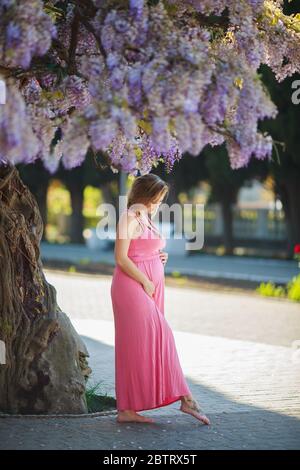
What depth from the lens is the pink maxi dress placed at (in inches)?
290

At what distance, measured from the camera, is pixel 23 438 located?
21.8 ft

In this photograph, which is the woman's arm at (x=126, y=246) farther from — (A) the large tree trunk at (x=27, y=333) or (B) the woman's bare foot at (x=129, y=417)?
(B) the woman's bare foot at (x=129, y=417)

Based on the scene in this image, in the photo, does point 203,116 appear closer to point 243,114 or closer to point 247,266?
point 243,114

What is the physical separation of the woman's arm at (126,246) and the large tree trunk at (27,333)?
0.72 m

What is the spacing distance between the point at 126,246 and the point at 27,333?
1.04 metres

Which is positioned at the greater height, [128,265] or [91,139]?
[91,139]

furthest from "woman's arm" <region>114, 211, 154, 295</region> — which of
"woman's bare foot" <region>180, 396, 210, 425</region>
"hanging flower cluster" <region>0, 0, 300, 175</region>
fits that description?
"woman's bare foot" <region>180, 396, 210, 425</region>

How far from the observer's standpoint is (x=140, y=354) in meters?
7.37

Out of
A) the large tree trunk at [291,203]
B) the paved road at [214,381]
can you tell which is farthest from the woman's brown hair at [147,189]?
the large tree trunk at [291,203]

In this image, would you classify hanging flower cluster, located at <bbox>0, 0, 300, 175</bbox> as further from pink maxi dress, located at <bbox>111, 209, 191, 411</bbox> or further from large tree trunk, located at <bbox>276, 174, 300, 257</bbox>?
large tree trunk, located at <bbox>276, 174, 300, 257</bbox>

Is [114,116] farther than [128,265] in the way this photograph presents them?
No

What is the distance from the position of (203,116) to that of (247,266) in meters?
22.4

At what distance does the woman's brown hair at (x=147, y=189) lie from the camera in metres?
7.31
